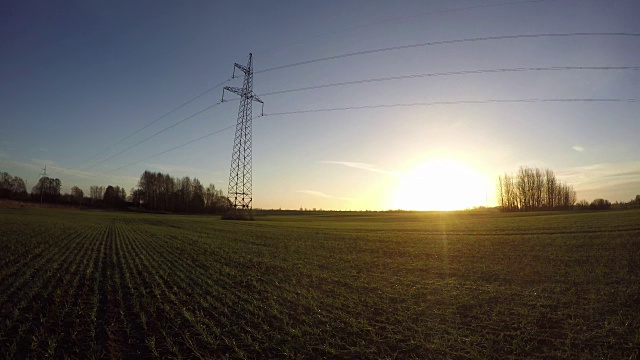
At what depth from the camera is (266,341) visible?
26.7 ft

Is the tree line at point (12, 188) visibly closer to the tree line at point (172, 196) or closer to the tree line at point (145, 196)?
the tree line at point (145, 196)

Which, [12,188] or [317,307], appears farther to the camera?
[12,188]

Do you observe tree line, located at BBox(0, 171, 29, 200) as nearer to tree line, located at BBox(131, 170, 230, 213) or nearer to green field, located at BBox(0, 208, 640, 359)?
tree line, located at BBox(131, 170, 230, 213)

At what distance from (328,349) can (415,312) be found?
3.93m

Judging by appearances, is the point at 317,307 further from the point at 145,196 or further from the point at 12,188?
the point at 12,188

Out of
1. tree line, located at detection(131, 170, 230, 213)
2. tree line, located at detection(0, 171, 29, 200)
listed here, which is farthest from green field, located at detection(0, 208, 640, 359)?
tree line, located at detection(0, 171, 29, 200)

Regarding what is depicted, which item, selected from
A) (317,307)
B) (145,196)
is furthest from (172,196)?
(317,307)

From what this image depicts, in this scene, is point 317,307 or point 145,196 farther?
point 145,196

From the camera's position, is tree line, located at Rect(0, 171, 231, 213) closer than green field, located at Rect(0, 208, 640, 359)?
No

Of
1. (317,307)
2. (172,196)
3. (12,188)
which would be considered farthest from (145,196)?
(317,307)

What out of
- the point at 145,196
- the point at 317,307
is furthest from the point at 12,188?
the point at 317,307

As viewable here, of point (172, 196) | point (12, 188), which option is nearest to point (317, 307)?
point (172, 196)

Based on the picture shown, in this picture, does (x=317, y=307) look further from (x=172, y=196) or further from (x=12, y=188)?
(x=12, y=188)

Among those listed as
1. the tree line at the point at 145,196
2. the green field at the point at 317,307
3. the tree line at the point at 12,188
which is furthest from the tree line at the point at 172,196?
the green field at the point at 317,307
